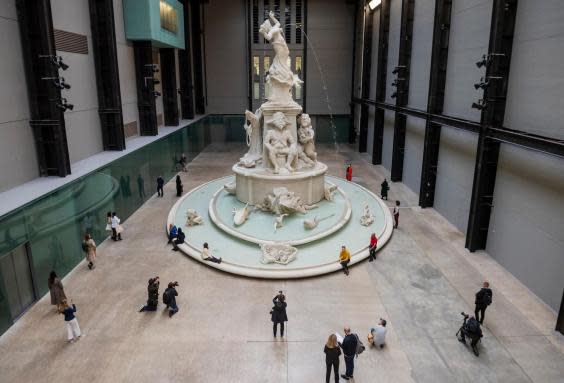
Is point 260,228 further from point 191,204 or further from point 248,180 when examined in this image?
point 191,204

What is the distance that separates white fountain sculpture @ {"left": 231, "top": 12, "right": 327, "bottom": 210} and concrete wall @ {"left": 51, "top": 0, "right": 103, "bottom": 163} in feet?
20.9

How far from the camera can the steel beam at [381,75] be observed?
2477 cm

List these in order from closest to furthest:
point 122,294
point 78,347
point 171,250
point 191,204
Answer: point 78,347 < point 122,294 < point 171,250 < point 191,204

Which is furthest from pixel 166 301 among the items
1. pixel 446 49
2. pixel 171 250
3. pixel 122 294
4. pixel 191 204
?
pixel 446 49

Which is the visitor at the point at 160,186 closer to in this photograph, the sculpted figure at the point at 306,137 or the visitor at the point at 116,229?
the visitor at the point at 116,229

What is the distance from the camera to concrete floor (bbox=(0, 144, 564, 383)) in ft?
25.3

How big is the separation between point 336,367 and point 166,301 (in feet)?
14.7

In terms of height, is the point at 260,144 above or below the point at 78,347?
above

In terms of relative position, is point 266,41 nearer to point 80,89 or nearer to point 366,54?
point 366,54

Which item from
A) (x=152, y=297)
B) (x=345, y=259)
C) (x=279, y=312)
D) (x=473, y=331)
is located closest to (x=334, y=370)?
(x=279, y=312)

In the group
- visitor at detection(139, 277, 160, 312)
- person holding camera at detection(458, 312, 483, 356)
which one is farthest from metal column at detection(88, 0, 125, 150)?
person holding camera at detection(458, 312, 483, 356)

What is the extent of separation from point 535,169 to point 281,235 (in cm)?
781

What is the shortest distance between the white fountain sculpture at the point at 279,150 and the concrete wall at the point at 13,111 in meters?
7.43

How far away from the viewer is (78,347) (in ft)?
27.5
